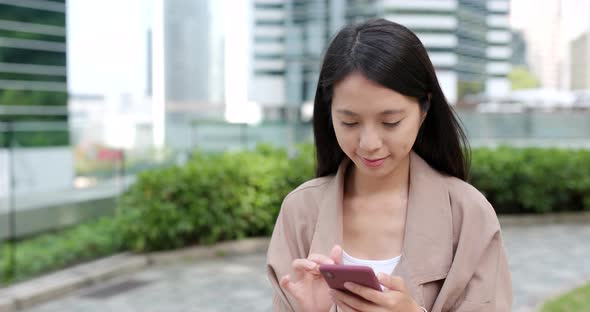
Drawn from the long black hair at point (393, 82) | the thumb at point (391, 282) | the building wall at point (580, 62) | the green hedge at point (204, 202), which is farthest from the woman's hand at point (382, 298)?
the building wall at point (580, 62)

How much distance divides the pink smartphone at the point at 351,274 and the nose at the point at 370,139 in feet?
0.93

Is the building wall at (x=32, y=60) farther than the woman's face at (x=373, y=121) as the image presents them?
Yes

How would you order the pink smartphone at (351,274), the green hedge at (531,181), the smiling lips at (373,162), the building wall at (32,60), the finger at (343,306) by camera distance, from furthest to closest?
the building wall at (32,60) → the green hedge at (531,181) → the smiling lips at (373,162) → the finger at (343,306) → the pink smartphone at (351,274)

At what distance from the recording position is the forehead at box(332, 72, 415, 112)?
1.26 metres

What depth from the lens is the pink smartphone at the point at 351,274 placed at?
1.12 m

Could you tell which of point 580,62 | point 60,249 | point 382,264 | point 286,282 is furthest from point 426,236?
point 580,62

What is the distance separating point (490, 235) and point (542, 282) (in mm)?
4661

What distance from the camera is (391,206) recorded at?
1.48m

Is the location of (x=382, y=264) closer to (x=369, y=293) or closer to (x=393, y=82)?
(x=369, y=293)

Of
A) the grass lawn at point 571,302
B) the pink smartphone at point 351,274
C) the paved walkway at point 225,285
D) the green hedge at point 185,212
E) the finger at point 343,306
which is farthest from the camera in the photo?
the green hedge at point 185,212

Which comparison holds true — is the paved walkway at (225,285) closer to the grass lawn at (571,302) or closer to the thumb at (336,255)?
the grass lawn at (571,302)

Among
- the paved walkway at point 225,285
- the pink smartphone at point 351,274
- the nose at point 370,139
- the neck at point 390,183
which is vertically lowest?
the paved walkway at point 225,285

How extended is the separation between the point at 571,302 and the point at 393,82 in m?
4.08

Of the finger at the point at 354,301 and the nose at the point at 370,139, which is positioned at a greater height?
the nose at the point at 370,139
